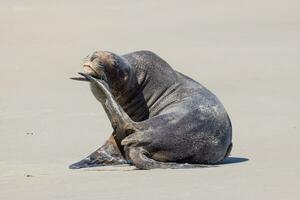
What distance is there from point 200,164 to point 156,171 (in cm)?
69

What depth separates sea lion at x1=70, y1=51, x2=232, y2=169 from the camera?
31.2 feet

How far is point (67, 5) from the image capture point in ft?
81.3

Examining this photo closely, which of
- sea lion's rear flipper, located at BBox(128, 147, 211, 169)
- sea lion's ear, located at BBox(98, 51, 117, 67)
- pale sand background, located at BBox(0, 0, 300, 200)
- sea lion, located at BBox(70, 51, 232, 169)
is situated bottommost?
pale sand background, located at BBox(0, 0, 300, 200)

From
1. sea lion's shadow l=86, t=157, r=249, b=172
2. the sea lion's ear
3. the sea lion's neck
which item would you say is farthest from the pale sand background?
the sea lion's ear

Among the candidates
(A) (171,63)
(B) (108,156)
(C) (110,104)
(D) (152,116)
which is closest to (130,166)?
(B) (108,156)

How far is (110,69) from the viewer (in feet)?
32.1

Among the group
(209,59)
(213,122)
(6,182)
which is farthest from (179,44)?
(6,182)

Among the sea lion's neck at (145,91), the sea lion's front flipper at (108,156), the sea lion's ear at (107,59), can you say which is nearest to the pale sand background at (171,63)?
the sea lion's front flipper at (108,156)

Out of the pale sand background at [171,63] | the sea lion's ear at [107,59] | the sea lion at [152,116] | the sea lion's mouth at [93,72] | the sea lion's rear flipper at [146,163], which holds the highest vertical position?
the sea lion's ear at [107,59]

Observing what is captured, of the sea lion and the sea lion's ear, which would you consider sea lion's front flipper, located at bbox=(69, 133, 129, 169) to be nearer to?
the sea lion

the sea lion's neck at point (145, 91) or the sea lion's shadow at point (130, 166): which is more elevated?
the sea lion's neck at point (145, 91)

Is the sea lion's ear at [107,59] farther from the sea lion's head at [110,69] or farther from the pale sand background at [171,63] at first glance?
the pale sand background at [171,63]

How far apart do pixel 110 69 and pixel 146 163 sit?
3.06 ft

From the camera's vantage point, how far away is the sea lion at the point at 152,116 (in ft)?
31.2
